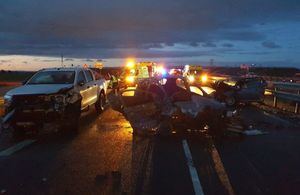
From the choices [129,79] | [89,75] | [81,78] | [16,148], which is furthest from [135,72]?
[16,148]

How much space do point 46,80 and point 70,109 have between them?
233 cm

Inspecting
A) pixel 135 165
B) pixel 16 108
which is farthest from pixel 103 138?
pixel 135 165

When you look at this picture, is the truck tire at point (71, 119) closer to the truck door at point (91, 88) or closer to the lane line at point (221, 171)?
the truck door at point (91, 88)

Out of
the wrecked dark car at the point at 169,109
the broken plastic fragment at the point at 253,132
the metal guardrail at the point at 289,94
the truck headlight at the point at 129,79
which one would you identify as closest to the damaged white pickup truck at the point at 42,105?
the wrecked dark car at the point at 169,109

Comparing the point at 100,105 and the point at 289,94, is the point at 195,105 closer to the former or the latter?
the point at 100,105

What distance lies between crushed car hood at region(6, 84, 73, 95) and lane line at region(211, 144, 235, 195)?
197 inches

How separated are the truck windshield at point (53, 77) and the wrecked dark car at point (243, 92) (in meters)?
9.72

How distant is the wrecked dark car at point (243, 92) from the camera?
22.9m

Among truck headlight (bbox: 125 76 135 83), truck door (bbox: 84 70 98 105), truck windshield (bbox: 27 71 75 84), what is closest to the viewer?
truck windshield (bbox: 27 71 75 84)

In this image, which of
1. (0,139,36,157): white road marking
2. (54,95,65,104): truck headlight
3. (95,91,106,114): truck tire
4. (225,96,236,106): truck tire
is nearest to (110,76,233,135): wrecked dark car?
(54,95,65,104): truck headlight

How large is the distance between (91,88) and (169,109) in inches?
202

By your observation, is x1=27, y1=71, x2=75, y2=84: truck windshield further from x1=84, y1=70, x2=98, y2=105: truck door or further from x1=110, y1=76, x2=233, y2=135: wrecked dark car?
x1=110, y1=76, x2=233, y2=135: wrecked dark car

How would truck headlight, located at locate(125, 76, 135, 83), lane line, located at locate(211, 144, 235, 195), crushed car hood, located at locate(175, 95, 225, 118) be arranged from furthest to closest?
truck headlight, located at locate(125, 76, 135, 83) → crushed car hood, located at locate(175, 95, 225, 118) → lane line, located at locate(211, 144, 235, 195)

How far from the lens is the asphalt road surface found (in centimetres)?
722
